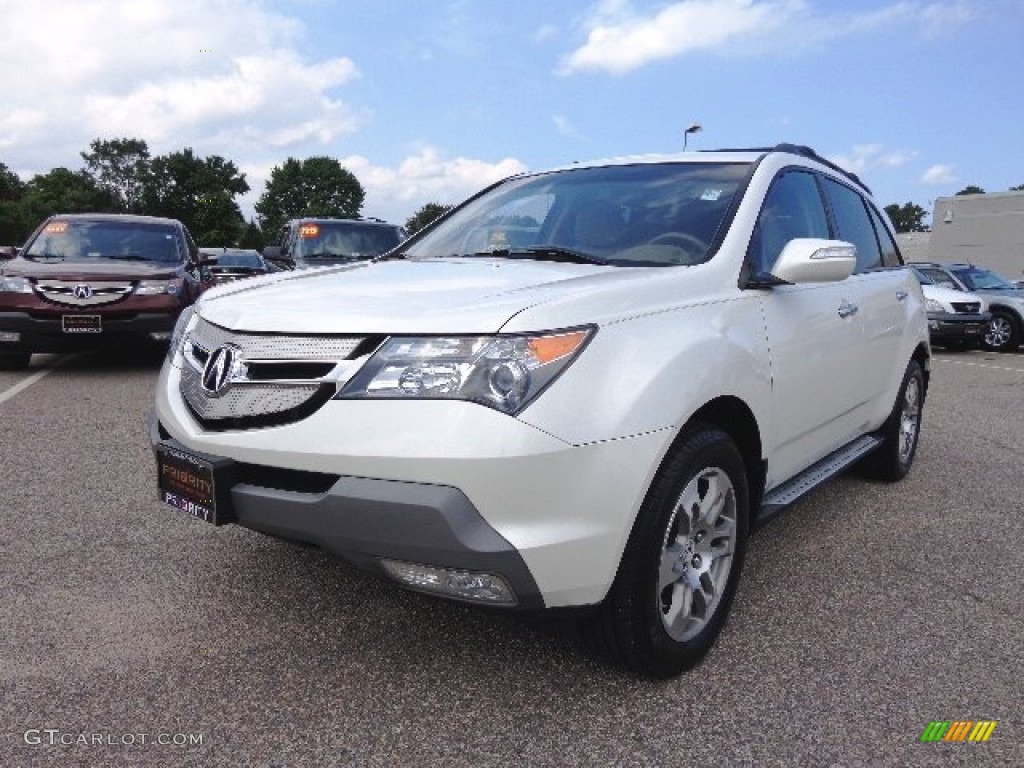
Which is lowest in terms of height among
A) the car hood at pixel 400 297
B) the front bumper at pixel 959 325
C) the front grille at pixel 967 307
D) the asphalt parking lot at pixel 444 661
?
the front bumper at pixel 959 325

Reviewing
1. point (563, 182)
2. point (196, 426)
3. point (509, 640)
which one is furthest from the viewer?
point (563, 182)

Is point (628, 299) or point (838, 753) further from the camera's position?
point (628, 299)

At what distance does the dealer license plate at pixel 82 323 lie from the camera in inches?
302

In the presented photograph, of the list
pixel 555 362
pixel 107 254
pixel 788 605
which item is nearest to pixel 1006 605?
pixel 788 605

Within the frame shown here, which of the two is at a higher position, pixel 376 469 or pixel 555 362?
pixel 555 362

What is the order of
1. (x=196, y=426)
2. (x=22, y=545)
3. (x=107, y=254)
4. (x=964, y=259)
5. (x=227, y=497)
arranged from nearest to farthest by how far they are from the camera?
(x=227, y=497)
(x=196, y=426)
(x=22, y=545)
(x=107, y=254)
(x=964, y=259)

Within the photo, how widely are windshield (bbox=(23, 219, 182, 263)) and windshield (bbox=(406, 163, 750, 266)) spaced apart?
6173mm

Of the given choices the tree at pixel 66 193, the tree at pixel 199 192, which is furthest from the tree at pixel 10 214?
the tree at pixel 199 192

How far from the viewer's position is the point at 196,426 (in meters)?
2.43

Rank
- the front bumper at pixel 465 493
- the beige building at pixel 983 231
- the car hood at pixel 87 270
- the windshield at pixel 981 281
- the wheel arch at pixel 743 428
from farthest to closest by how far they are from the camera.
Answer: the beige building at pixel 983 231
the windshield at pixel 981 281
the car hood at pixel 87 270
the wheel arch at pixel 743 428
the front bumper at pixel 465 493

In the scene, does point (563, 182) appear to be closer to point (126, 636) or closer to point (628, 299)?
point (628, 299)

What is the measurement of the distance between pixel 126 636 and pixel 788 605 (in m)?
2.25

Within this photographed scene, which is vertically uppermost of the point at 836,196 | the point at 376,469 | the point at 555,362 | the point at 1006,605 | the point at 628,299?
the point at 836,196

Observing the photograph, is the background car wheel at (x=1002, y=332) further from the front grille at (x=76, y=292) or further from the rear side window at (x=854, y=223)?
the front grille at (x=76, y=292)
